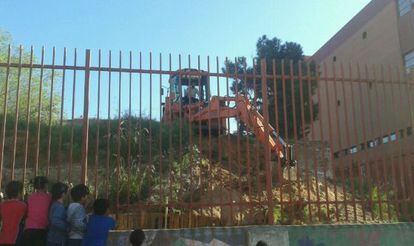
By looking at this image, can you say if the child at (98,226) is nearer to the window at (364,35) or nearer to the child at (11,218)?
the child at (11,218)

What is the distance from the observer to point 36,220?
18.1 ft

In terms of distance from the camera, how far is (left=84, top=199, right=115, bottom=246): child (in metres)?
5.47

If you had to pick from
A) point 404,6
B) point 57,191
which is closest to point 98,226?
point 57,191

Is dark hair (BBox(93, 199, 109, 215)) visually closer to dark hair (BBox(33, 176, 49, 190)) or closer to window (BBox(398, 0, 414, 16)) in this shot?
dark hair (BBox(33, 176, 49, 190))

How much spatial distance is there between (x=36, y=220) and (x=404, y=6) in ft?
67.8

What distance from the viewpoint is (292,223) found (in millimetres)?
7289

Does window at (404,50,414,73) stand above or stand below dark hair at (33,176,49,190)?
above

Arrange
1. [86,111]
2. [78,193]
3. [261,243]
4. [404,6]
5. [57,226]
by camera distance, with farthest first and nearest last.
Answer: [404,6] → [86,111] → [261,243] → [78,193] → [57,226]

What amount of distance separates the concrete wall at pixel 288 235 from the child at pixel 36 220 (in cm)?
91

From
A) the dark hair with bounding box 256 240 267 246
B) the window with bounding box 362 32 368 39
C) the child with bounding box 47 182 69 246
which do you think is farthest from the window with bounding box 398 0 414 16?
the child with bounding box 47 182 69 246

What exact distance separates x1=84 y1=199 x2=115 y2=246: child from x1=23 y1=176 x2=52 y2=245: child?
0.49 m

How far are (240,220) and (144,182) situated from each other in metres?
1.84

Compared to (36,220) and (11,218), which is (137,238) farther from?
(11,218)

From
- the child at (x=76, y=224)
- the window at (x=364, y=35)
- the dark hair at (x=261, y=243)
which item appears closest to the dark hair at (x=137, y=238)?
the child at (x=76, y=224)
